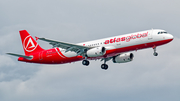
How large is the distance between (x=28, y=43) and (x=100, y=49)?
852 inches

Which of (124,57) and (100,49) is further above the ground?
(100,49)

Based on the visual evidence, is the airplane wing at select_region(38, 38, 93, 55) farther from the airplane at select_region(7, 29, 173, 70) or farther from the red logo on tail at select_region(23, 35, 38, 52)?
the red logo on tail at select_region(23, 35, 38, 52)

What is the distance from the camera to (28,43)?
77.8 meters

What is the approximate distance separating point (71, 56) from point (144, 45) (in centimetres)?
1571

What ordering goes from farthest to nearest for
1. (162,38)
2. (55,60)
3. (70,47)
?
(55,60) < (70,47) < (162,38)

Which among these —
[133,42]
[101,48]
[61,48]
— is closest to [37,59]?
[61,48]

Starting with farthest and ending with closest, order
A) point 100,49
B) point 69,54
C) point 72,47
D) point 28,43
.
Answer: point 28,43, point 69,54, point 72,47, point 100,49

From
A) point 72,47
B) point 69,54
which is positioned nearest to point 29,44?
point 69,54

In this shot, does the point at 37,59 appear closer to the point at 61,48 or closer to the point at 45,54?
the point at 45,54

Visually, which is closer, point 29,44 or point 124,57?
point 124,57

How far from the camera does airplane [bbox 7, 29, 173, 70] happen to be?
2452 inches

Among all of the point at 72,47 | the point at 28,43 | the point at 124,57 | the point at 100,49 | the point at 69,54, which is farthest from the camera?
the point at 28,43

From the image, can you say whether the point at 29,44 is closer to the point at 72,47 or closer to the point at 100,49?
the point at 72,47

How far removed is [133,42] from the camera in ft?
206
